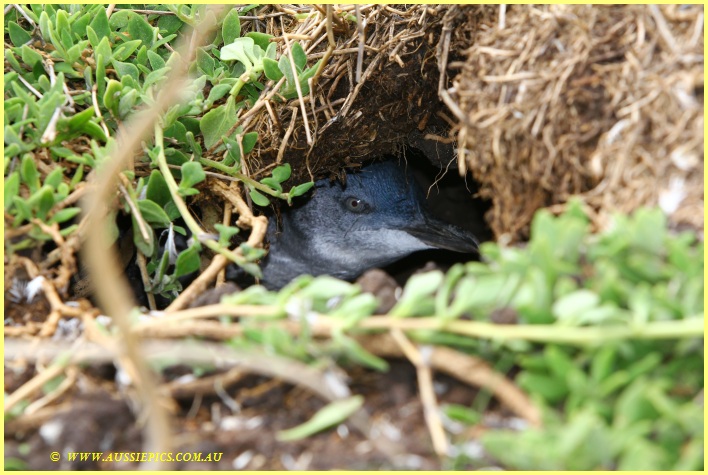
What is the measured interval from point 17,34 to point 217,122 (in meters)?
0.61

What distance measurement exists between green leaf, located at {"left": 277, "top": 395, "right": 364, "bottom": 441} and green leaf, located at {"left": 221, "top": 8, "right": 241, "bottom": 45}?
142 centimetres

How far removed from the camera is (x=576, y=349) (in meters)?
1.03

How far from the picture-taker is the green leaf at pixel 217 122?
1.95m

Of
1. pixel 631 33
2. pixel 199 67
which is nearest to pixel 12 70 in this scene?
pixel 199 67

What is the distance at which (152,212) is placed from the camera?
1.76 metres

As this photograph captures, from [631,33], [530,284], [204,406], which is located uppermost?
[631,33]

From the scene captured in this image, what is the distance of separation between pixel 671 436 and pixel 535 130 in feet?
2.27

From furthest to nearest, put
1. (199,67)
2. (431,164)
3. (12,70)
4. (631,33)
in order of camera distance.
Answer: (431,164) < (199,67) < (12,70) < (631,33)

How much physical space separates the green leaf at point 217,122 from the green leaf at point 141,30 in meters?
0.35

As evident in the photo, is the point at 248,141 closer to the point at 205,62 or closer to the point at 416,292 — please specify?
the point at 205,62

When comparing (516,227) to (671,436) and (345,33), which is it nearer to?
(671,436)

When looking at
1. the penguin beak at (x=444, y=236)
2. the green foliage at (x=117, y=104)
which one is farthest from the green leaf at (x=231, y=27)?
the penguin beak at (x=444, y=236)

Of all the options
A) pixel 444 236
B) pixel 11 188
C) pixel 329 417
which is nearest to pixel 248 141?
pixel 11 188

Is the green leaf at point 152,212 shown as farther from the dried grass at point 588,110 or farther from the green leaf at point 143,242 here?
the dried grass at point 588,110
